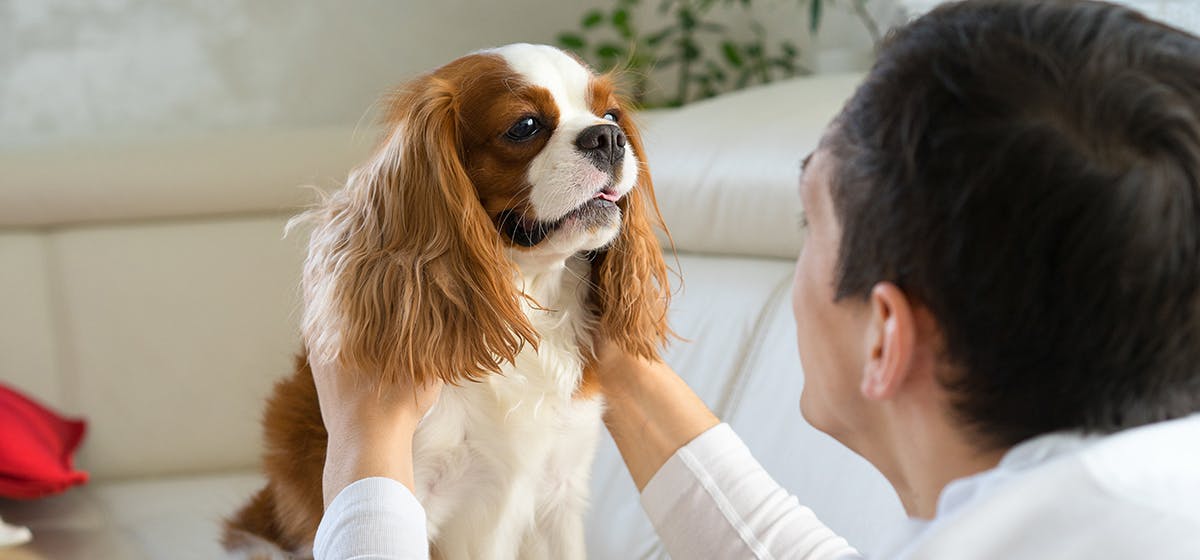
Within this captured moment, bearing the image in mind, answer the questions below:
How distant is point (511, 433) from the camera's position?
1.22 m

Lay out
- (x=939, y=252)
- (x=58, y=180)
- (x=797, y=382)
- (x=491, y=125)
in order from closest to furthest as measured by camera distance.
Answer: (x=939, y=252)
(x=491, y=125)
(x=797, y=382)
(x=58, y=180)

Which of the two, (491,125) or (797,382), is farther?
(797,382)

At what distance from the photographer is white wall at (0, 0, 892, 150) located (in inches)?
101

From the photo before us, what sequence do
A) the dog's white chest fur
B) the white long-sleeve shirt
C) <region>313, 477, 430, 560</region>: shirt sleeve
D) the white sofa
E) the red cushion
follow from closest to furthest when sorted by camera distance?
the white long-sleeve shirt
<region>313, 477, 430, 560</region>: shirt sleeve
the dog's white chest fur
the red cushion
the white sofa

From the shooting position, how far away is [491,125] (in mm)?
1116

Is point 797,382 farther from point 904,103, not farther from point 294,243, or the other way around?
point 294,243

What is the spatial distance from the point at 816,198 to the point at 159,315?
1.77 metres

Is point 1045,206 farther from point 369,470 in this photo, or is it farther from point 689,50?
point 689,50

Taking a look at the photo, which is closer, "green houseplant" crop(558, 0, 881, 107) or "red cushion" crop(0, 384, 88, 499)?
"red cushion" crop(0, 384, 88, 499)

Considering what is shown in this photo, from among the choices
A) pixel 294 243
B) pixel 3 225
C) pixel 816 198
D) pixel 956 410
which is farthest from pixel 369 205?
pixel 3 225

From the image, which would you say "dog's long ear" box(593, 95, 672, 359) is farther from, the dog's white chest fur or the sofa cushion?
the sofa cushion

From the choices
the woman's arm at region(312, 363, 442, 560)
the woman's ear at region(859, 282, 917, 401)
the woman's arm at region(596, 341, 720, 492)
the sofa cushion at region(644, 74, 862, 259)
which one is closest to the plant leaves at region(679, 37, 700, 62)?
the sofa cushion at region(644, 74, 862, 259)

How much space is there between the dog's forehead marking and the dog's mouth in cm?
10

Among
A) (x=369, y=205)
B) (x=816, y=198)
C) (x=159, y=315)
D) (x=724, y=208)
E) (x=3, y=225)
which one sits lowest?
(x=159, y=315)
